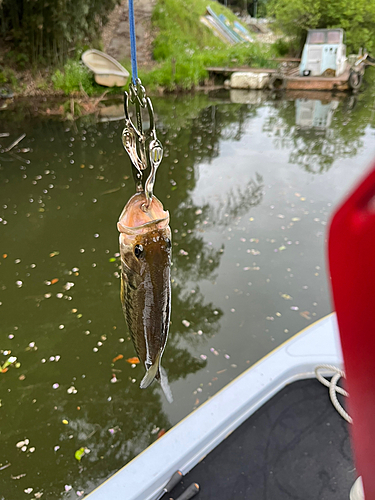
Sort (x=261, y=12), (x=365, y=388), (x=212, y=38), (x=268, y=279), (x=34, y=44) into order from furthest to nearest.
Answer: (x=261, y=12), (x=212, y=38), (x=34, y=44), (x=268, y=279), (x=365, y=388)

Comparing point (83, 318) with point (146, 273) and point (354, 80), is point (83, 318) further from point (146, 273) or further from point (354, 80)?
point (354, 80)

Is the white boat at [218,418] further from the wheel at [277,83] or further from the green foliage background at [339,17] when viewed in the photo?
the green foliage background at [339,17]

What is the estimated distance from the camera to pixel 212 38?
78.5 ft

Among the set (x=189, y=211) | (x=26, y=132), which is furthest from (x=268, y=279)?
(x=26, y=132)

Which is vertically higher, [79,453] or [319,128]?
[319,128]

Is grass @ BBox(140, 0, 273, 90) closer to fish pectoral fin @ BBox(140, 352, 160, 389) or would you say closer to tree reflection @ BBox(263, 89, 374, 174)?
tree reflection @ BBox(263, 89, 374, 174)

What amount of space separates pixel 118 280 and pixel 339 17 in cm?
2120

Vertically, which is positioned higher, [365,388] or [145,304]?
[365,388]

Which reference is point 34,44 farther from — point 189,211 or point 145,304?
point 145,304

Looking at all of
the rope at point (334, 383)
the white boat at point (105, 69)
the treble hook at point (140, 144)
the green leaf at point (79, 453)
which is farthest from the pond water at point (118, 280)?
the white boat at point (105, 69)

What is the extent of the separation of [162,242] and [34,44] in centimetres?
1620

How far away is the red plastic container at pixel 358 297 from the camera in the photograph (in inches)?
14.3

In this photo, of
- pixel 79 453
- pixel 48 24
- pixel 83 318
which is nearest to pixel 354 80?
pixel 48 24

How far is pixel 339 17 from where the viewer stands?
1980cm
